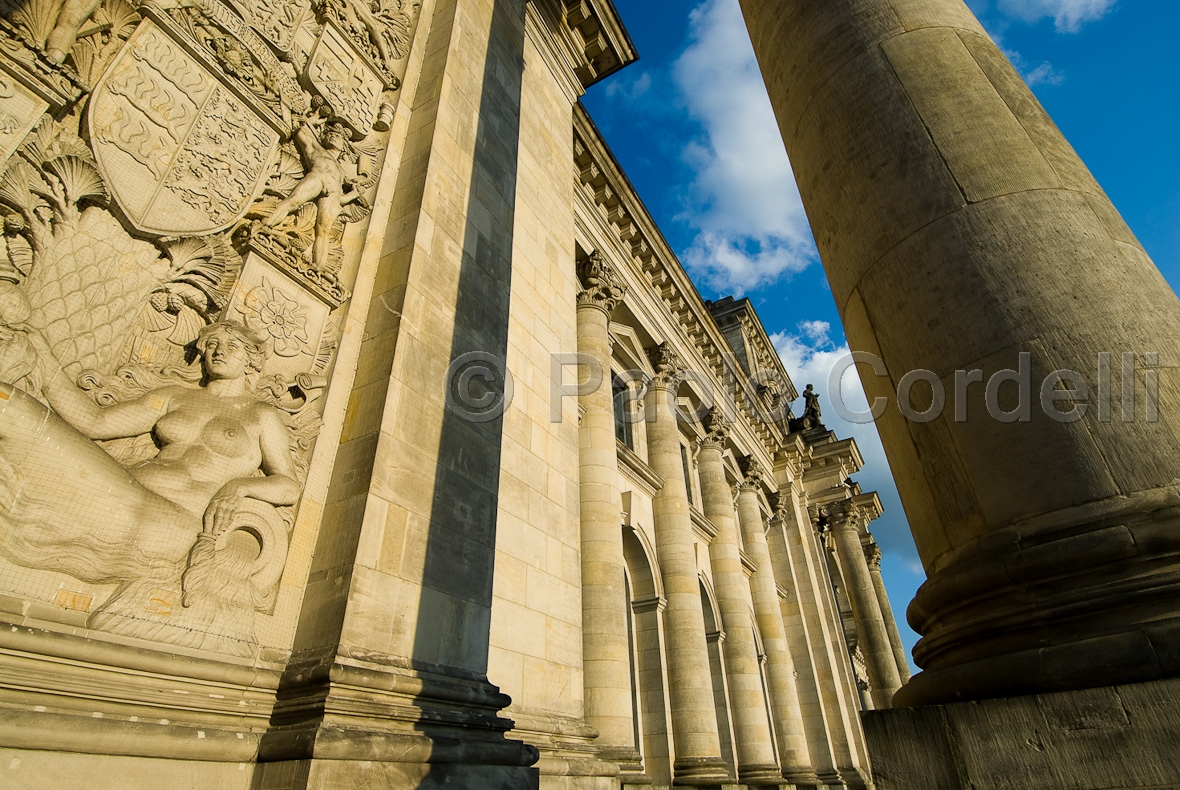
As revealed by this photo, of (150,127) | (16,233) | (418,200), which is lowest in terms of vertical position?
(16,233)

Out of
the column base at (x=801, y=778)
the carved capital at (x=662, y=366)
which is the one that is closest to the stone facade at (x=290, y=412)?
the carved capital at (x=662, y=366)

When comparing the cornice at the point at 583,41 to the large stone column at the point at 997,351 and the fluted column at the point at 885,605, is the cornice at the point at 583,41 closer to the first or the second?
the large stone column at the point at 997,351

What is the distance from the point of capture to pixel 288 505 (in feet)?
16.0

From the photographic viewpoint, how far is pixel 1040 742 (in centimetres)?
264

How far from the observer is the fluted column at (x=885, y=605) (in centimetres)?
3366

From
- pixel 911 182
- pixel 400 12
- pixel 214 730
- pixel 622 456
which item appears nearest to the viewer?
pixel 214 730

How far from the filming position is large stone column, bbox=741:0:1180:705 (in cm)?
279

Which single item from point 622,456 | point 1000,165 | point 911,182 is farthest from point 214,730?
point 622,456

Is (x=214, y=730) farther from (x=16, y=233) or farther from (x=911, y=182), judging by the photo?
(x=911, y=182)

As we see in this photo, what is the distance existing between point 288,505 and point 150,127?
301 cm

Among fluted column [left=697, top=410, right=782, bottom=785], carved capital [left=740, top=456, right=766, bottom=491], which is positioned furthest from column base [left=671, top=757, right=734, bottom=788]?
carved capital [left=740, top=456, right=766, bottom=491]

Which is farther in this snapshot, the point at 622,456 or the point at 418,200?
the point at 622,456

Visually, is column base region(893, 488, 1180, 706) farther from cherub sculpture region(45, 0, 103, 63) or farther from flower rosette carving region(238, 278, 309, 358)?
cherub sculpture region(45, 0, 103, 63)

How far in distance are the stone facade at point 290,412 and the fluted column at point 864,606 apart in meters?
21.5
